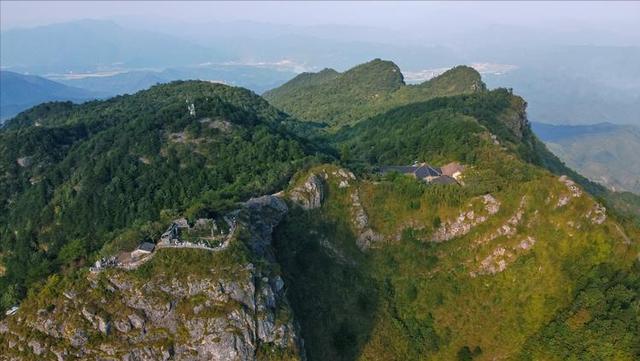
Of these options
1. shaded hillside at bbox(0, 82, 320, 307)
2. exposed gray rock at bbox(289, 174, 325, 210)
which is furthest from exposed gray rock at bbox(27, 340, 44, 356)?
exposed gray rock at bbox(289, 174, 325, 210)

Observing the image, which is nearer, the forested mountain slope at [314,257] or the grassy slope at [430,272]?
the forested mountain slope at [314,257]

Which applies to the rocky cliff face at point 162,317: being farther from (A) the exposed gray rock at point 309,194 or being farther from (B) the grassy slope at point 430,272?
(A) the exposed gray rock at point 309,194

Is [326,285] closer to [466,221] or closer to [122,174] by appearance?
[466,221]

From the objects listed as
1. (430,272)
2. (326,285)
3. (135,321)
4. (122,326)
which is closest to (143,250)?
(135,321)

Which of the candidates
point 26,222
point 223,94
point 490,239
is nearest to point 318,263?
point 490,239

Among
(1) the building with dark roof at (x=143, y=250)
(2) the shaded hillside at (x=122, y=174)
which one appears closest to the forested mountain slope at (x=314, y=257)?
(2) the shaded hillside at (x=122, y=174)

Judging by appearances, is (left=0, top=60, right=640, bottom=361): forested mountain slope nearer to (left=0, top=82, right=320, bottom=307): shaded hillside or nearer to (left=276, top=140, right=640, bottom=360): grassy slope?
(left=276, top=140, right=640, bottom=360): grassy slope

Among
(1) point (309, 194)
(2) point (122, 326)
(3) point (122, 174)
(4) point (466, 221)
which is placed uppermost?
(1) point (309, 194)

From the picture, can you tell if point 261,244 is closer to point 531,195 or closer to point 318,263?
point 318,263
